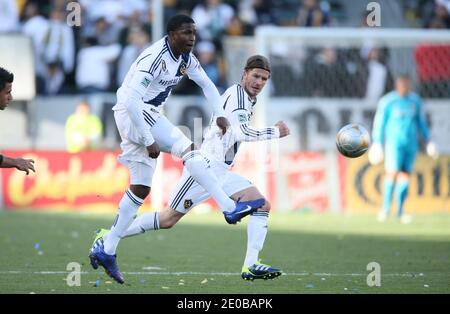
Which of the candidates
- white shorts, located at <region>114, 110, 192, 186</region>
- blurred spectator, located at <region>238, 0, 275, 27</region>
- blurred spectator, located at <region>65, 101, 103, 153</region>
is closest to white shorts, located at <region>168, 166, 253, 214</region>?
white shorts, located at <region>114, 110, 192, 186</region>

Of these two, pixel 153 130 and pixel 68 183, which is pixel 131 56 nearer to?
pixel 68 183

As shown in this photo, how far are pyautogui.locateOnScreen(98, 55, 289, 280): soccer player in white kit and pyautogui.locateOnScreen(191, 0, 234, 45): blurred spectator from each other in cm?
1311

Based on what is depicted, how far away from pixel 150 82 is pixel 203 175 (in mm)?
1050

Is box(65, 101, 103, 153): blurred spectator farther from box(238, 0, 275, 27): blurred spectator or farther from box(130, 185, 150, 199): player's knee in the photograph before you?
box(130, 185, 150, 199): player's knee

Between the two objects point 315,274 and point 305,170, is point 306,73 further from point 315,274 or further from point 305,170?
point 315,274

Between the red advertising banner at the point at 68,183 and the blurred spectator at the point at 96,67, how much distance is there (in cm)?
221

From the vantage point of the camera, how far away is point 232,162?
33.4 feet

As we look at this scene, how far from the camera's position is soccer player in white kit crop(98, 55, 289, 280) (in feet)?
32.1

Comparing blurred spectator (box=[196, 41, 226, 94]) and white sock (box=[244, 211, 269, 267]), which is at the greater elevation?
blurred spectator (box=[196, 41, 226, 94])

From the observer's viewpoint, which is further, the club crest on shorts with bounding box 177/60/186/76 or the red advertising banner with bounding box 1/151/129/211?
the red advertising banner with bounding box 1/151/129/211

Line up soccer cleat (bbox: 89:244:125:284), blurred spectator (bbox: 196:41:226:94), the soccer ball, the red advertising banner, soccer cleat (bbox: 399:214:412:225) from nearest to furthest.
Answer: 1. soccer cleat (bbox: 89:244:125:284)
2. the soccer ball
3. soccer cleat (bbox: 399:214:412:225)
4. the red advertising banner
5. blurred spectator (bbox: 196:41:226:94)

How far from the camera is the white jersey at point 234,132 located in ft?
32.2
